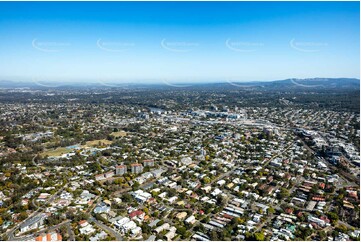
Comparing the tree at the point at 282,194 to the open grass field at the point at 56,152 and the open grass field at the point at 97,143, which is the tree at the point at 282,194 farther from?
the open grass field at the point at 56,152

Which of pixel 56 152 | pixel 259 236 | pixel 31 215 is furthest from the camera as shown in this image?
pixel 56 152

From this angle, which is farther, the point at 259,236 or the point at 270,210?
the point at 270,210

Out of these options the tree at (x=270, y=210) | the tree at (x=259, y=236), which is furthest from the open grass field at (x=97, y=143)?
the tree at (x=259, y=236)

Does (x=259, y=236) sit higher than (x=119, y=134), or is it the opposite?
(x=119, y=134)

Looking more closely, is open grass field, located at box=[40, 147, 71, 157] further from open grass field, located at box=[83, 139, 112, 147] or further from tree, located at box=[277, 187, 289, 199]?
tree, located at box=[277, 187, 289, 199]

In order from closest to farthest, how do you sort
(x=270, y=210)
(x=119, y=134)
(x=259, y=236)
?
(x=259, y=236) → (x=270, y=210) → (x=119, y=134)

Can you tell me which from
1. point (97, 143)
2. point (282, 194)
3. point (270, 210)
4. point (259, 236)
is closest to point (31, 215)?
point (259, 236)

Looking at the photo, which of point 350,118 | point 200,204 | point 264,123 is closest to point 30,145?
point 200,204

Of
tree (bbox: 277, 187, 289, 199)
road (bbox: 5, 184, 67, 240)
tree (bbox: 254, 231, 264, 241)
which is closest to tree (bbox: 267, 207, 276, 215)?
tree (bbox: 277, 187, 289, 199)

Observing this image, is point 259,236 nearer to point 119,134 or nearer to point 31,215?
point 31,215

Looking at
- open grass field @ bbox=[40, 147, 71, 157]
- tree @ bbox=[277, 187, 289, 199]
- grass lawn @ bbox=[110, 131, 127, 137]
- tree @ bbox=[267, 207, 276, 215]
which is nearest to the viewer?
tree @ bbox=[267, 207, 276, 215]

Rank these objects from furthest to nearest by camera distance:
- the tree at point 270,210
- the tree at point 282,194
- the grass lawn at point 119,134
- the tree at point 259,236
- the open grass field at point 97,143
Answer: the grass lawn at point 119,134
the open grass field at point 97,143
the tree at point 282,194
the tree at point 270,210
the tree at point 259,236
